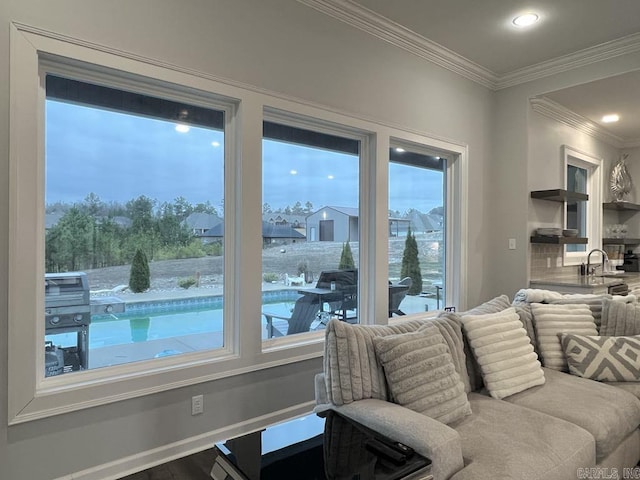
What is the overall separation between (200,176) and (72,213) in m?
0.74

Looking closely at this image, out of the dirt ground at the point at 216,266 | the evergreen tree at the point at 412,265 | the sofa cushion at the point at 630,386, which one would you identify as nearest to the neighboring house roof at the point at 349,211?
the dirt ground at the point at 216,266

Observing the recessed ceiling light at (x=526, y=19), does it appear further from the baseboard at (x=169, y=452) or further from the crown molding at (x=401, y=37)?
the baseboard at (x=169, y=452)

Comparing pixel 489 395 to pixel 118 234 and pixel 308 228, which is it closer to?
pixel 308 228

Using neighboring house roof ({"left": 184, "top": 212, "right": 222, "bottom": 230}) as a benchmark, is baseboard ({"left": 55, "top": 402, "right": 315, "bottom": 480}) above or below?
below

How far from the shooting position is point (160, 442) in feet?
7.64

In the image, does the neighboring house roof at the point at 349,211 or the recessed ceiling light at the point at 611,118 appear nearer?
the neighboring house roof at the point at 349,211

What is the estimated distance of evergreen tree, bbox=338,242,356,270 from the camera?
3352mm

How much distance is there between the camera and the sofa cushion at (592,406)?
1990mm

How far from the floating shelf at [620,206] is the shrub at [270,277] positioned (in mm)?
5064

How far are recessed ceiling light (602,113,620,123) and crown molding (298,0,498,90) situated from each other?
63.8 inches

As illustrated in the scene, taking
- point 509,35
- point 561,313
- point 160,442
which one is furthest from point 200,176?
point 509,35

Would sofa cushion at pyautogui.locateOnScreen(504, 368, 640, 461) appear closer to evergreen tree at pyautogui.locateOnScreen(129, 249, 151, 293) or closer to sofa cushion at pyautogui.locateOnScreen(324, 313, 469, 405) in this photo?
sofa cushion at pyautogui.locateOnScreen(324, 313, 469, 405)

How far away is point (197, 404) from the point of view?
246 cm

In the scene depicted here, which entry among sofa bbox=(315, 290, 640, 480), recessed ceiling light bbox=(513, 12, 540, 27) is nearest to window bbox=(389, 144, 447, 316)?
sofa bbox=(315, 290, 640, 480)
